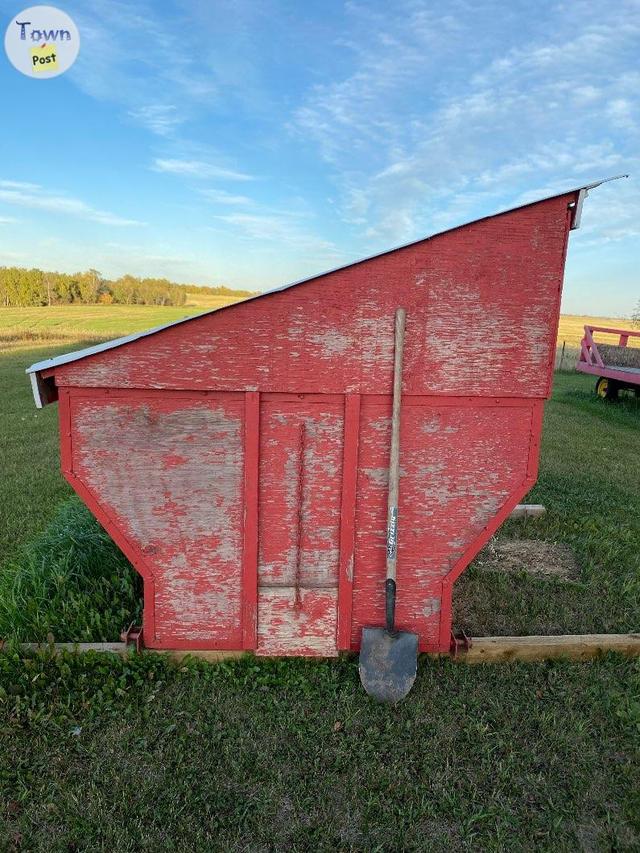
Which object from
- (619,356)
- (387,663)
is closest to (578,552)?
(387,663)

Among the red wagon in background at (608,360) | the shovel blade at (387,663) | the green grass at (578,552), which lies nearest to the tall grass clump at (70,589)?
the shovel blade at (387,663)

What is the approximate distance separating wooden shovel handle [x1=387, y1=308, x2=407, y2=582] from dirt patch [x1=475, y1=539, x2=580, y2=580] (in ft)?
7.22

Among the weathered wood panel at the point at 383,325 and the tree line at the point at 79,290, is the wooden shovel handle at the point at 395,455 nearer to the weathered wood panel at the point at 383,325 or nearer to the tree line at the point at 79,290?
the weathered wood panel at the point at 383,325

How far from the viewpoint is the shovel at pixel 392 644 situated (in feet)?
11.1

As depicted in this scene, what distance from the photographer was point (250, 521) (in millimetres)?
3525

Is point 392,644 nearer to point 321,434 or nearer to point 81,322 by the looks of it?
point 321,434

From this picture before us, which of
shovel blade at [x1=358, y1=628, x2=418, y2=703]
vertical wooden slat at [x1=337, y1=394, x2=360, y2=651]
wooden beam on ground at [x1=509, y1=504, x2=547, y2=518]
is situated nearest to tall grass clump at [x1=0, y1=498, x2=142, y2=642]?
vertical wooden slat at [x1=337, y1=394, x2=360, y2=651]

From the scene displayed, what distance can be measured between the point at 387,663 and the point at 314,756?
723 mm

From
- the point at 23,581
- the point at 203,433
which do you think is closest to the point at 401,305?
the point at 203,433

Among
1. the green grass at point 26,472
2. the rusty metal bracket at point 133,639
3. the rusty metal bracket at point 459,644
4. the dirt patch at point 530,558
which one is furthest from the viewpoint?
the green grass at point 26,472

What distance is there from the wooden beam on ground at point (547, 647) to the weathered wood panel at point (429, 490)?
1.17 ft

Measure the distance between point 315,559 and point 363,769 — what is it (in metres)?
1.18

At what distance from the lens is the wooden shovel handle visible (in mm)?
3285

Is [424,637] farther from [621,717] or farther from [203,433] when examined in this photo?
[203,433]
